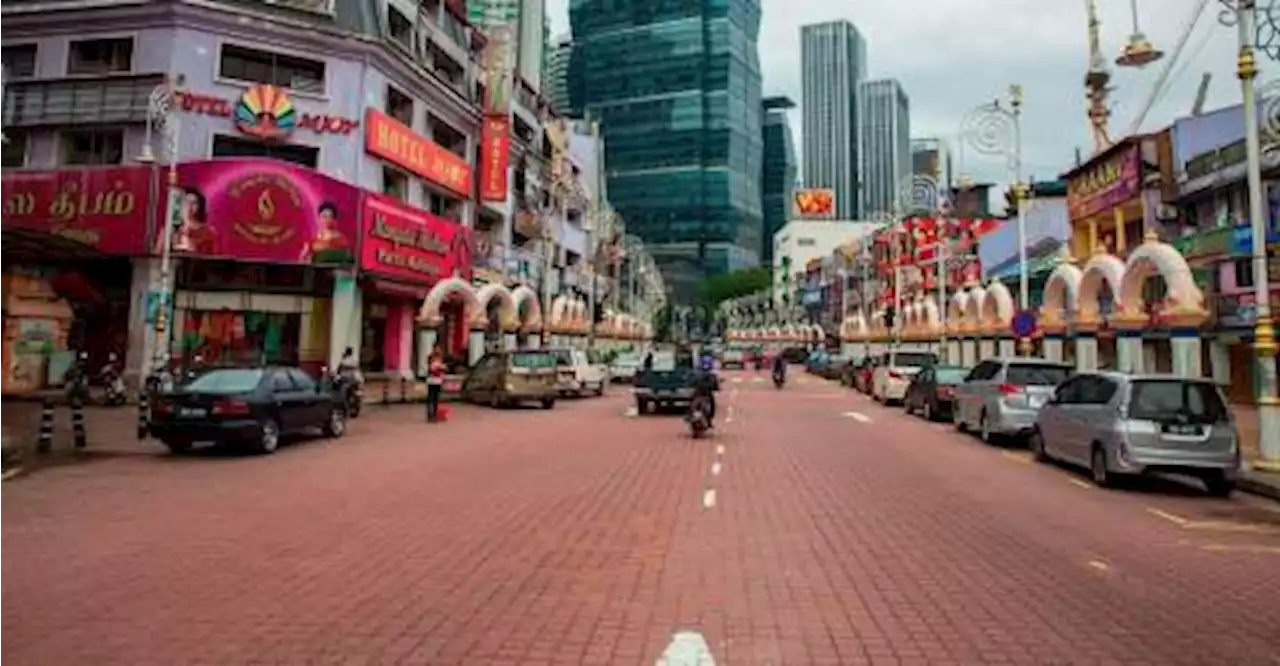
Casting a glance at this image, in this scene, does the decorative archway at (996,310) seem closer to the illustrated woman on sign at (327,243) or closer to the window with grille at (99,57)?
the illustrated woman on sign at (327,243)

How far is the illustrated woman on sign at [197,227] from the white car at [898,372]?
2302cm

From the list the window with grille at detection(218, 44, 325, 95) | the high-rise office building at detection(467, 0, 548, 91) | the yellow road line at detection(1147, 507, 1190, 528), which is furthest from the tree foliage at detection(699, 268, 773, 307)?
the yellow road line at detection(1147, 507, 1190, 528)

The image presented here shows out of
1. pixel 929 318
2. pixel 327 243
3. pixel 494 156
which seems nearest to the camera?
pixel 327 243

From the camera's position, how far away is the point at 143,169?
1212 inches

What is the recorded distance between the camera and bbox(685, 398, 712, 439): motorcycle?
20.3 m

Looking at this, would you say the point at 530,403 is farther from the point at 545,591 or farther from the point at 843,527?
the point at 545,591

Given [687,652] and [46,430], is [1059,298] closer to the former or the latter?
[46,430]

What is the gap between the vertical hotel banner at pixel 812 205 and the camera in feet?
494

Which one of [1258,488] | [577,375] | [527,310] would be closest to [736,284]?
[527,310]

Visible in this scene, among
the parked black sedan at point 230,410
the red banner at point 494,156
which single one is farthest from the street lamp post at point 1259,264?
the red banner at point 494,156

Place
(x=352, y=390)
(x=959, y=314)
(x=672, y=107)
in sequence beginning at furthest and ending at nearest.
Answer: (x=672, y=107), (x=959, y=314), (x=352, y=390)

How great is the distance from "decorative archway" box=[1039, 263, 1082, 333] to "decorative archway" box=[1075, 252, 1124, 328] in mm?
864

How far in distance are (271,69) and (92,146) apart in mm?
6466

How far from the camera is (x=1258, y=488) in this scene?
46.4 ft
